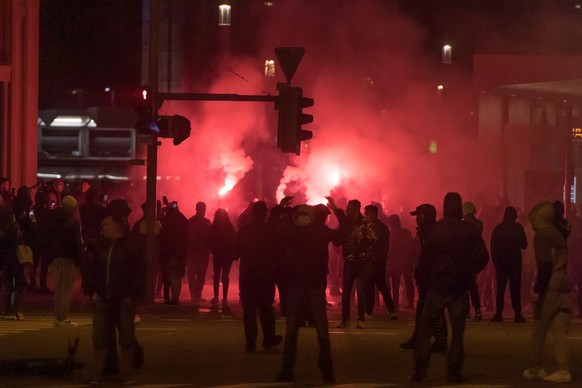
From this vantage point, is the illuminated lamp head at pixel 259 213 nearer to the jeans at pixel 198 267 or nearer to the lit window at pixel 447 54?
the jeans at pixel 198 267

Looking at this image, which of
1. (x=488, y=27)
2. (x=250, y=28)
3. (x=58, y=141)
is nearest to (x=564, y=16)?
(x=488, y=27)

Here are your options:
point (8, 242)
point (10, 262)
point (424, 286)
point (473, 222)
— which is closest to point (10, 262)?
point (10, 262)

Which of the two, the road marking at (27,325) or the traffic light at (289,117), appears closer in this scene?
the road marking at (27,325)

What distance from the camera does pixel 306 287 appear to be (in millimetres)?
10922

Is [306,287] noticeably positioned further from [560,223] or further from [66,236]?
[66,236]

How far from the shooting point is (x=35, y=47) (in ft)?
87.5

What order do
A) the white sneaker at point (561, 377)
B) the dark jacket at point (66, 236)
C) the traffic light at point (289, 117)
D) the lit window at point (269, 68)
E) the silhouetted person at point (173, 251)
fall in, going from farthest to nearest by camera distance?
the lit window at point (269, 68) < the silhouetted person at point (173, 251) < the traffic light at point (289, 117) < the dark jacket at point (66, 236) < the white sneaker at point (561, 377)

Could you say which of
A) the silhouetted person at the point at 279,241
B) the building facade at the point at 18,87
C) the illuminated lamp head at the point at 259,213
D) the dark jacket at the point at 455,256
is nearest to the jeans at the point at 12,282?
the silhouetted person at the point at 279,241

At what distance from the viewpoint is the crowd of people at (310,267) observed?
1070cm

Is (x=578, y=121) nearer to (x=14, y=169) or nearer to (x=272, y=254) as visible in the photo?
(x=14, y=169)

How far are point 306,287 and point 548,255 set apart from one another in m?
2.37

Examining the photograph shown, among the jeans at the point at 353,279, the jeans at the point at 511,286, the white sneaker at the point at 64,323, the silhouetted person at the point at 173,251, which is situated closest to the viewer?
the white sneaker at the point at 64,323

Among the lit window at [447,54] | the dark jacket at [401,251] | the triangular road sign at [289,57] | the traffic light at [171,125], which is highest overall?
the lit window at [447,54]

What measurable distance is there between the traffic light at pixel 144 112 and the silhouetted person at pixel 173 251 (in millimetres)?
1961
